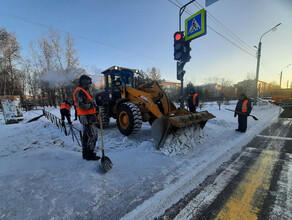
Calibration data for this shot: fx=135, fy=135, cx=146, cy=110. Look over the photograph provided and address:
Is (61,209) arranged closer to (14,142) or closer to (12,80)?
(14,142)

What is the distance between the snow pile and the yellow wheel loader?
171 mm

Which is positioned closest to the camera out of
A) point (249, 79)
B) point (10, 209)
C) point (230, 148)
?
point (10, 209)

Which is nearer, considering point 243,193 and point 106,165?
point 243,193

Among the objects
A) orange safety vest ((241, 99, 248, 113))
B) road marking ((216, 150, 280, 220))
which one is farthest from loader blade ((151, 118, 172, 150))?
orange safety vest ((241, 99, 248, 113))

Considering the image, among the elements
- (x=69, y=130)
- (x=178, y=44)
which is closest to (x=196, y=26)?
(x=178, y=44)

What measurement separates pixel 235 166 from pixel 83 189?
3048 mm

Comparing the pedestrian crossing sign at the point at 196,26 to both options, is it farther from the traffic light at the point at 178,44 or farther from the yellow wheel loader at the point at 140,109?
the yellow wheel loader at the point at 140,109

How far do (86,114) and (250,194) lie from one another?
335 centimetres

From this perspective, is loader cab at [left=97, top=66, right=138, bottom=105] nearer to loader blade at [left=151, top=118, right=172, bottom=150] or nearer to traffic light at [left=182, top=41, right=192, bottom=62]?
traffic light at [left=182, top=41, right=192, bottom=62]

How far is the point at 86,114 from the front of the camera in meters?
3.06

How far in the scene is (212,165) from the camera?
2.97 metres

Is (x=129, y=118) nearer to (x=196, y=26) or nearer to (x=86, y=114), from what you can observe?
(x=86, y=114)

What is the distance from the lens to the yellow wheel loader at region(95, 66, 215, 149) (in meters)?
3.72

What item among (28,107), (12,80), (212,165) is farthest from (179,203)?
(12,80)
